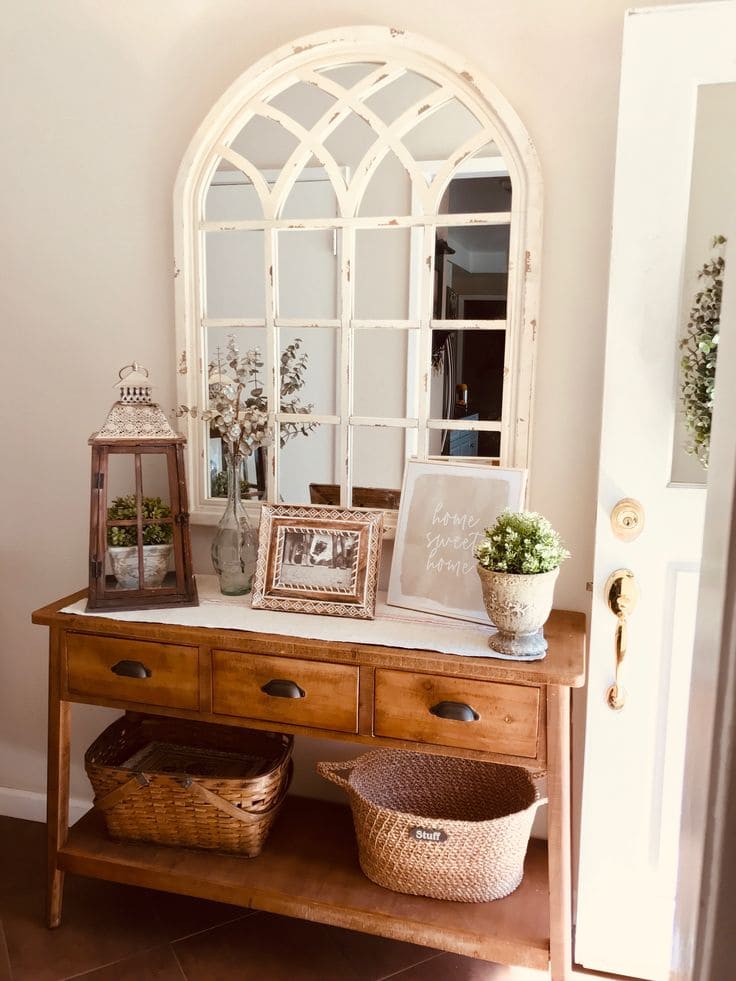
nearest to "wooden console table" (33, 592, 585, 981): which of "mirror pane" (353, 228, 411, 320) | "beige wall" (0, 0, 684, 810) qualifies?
"beige wall" (0, 0, 684, 810)

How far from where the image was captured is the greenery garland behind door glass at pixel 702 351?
1.70 m

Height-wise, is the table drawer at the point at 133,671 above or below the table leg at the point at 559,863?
above

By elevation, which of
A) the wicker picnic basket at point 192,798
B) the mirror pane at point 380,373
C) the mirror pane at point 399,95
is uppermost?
the mirror pane at point 399,95

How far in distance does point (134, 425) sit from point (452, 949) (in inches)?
56.7

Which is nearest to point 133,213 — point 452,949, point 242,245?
point 242,245

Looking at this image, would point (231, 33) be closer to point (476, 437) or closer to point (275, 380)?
point (275, 380)

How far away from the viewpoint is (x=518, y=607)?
1690 mm

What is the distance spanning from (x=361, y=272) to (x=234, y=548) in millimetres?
797

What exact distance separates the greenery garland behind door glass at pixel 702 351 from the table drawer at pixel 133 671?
126 centimetres

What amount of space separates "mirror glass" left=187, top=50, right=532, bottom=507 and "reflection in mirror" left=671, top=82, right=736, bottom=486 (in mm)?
428

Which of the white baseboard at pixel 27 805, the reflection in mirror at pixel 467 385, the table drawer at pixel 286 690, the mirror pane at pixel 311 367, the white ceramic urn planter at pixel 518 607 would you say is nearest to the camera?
the white ceramic urn planter at pixel 518 607

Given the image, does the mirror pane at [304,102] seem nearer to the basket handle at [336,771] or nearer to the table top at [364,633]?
the table top at [364,633]

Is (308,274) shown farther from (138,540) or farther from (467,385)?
(138,540)

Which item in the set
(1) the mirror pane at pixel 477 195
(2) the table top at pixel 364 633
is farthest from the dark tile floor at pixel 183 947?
(1) the mirror pane at pixel 477 195
